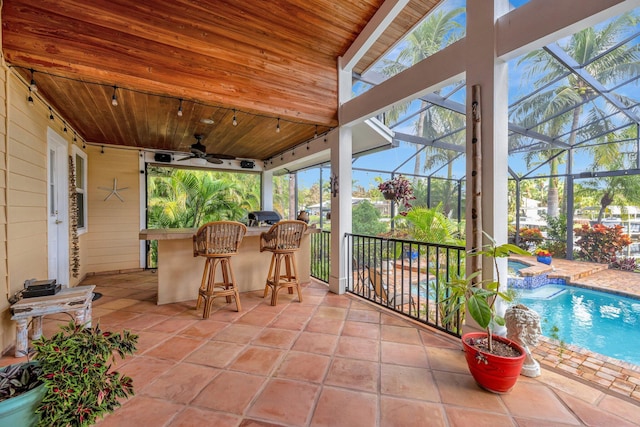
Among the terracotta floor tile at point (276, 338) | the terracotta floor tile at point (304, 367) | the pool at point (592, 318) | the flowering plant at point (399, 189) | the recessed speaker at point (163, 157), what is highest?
the recessed speaker at point (163, 157)

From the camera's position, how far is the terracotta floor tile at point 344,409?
1.49 m

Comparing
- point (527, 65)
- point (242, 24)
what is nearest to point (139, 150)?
point (242, 24)

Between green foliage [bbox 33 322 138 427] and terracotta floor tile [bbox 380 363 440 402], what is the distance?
1493 mm

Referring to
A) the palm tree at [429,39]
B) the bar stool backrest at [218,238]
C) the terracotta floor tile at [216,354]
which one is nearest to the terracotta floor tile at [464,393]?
the terracotta floor tile at [216,354]

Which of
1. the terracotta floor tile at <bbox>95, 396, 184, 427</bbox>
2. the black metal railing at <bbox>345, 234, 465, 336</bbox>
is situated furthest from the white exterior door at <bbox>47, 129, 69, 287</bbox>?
the black metal railing at <bbox>345, 234, 465, 336</bbox>

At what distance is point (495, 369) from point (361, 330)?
1202 millimetres

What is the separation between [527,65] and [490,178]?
4.31 meters

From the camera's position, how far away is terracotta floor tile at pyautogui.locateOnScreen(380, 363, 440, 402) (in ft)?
5.62

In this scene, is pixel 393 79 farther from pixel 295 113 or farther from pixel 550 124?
pixel 550 124

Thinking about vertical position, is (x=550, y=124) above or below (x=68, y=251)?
above

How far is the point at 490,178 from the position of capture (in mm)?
2074

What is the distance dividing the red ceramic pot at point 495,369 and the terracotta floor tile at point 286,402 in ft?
3.44

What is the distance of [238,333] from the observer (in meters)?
2.57

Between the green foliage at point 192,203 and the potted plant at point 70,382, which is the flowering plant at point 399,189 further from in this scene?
the green foliage at point 192,203
